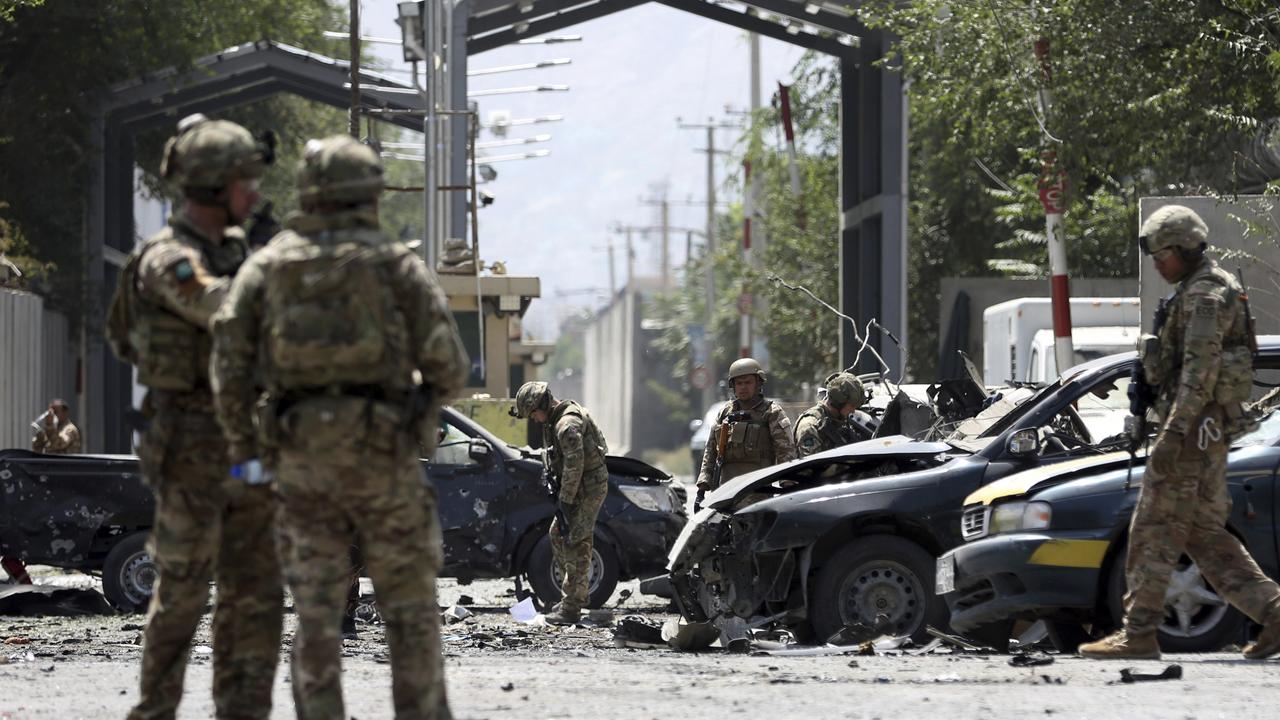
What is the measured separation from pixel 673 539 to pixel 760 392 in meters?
1.83

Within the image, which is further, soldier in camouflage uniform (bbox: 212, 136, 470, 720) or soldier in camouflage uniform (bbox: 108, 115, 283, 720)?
soldier in camouflage uniform (bbox: 108, 115, 283, 720)

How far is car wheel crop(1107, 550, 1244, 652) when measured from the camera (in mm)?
9484

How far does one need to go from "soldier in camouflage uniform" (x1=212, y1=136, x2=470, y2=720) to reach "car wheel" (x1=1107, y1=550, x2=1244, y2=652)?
4.63 m

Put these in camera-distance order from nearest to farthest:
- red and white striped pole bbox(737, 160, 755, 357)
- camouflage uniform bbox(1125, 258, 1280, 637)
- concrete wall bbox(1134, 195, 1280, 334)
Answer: camouflage uniform bbox(1125, 258, 1280, 637)
concrete wall bbox(1134, 195, 1280, 334)
red and white striped pole bbox(737, 160, 755, 357)

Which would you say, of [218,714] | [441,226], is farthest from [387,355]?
[441,226]

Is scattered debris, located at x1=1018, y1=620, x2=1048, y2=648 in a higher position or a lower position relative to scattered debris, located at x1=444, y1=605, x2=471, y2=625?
higher

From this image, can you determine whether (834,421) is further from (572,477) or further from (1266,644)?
(1266,644)

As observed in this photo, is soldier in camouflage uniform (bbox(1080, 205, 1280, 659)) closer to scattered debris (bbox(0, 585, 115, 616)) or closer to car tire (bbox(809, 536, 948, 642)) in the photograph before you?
car tire (bbox(809, 536, 948, 642))

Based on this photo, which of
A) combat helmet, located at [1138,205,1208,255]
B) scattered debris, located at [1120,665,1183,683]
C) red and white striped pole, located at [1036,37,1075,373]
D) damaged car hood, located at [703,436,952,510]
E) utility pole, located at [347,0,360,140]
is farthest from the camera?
utility pole, located at [347,0,360,140]

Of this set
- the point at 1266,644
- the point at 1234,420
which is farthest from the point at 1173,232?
the point at 1266,644

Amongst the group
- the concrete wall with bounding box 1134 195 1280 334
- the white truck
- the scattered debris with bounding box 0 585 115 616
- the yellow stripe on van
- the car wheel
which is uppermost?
the concrete wall with bounding box 1134 195 1280 334

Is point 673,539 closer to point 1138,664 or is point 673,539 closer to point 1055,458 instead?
point 1055,458

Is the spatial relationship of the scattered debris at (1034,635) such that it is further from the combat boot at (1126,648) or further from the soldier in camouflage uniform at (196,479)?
the soldier in camouflage uniform at (196,479)

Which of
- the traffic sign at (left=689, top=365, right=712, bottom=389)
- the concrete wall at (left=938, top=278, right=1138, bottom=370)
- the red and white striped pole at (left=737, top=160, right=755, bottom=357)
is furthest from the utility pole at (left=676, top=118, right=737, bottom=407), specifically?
the concrete wall at (left=938, top=278, right=1138, bottom=370)
